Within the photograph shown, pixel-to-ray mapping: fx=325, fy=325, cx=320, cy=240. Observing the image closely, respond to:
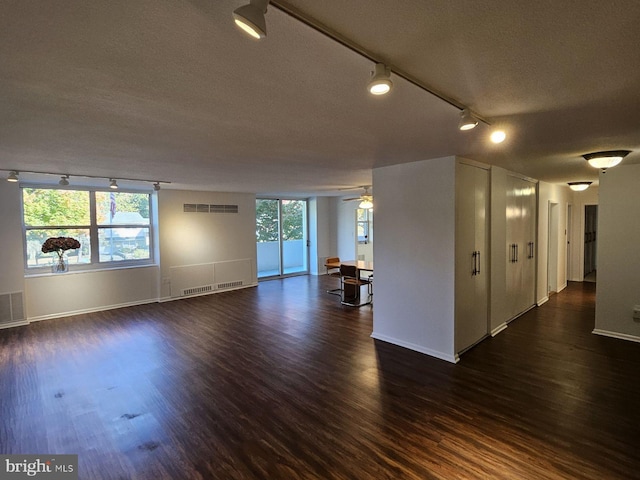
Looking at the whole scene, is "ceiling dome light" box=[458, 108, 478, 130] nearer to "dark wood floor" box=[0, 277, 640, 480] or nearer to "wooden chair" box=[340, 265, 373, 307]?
"dark wood floor" box=[0, 277, 640, 480]

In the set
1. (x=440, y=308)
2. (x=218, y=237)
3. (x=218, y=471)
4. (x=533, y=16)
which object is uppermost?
(x=533, y=16)

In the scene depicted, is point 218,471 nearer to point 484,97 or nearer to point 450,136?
point 484,97

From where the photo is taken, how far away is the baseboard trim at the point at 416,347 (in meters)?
3.84

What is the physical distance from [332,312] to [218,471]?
393 cm

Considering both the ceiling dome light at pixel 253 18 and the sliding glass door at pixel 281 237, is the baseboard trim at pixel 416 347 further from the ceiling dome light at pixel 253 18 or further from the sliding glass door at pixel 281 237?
the sliding glass door at pixel 281 237

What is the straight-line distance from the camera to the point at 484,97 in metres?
1.92

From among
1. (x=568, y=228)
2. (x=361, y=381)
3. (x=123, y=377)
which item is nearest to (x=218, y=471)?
(x=361, y=381)

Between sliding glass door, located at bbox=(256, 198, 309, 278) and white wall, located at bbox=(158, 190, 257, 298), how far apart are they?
0.75 m

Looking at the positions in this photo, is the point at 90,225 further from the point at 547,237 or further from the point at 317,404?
the point at 547,237

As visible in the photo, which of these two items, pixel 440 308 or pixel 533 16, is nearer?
pixel 533 16

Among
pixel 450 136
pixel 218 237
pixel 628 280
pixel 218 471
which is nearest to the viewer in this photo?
pixel 218 471

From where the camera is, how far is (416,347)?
13.7 ft

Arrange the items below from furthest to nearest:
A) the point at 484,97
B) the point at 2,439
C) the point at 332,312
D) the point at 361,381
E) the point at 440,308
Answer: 1. the point at 332,312
2. the point at 440,308
3. the point at 361,381
4. the point at 2,439
5. the point at 484,97

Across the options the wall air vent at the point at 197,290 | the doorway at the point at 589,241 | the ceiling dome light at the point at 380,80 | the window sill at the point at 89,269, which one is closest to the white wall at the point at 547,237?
the doorway at the point at 589,241
